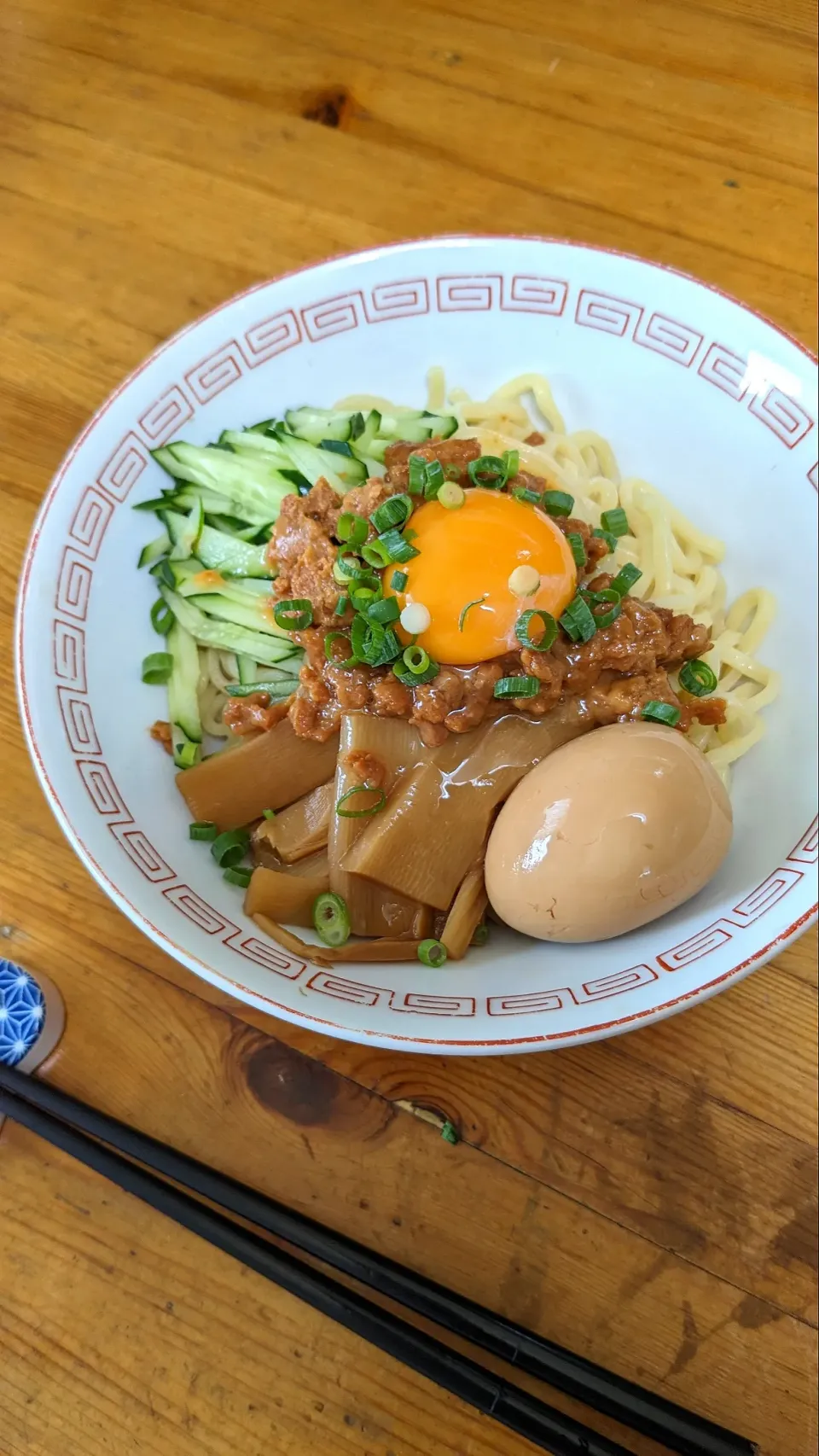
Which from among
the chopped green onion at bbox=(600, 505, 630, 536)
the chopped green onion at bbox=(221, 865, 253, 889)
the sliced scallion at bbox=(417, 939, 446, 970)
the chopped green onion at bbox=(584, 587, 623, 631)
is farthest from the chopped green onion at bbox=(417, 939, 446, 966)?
the chopped green onion at bbox=(600, 505, 630, 536)

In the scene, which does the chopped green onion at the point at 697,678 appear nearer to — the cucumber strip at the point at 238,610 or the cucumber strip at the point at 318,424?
the cucumber strip at the point at 238,610

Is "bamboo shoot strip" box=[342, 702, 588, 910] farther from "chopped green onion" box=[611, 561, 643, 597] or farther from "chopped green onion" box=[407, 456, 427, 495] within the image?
"chopped green onion" box=[407, 456, 427, 495]

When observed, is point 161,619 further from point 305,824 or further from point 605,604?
point 605,604

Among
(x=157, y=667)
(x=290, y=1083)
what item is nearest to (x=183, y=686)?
(x=157, y=667)

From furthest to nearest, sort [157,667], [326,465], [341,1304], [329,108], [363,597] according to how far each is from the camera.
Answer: [329,108]
[326,465]
[157,667]
[363,597]
[341,1304]

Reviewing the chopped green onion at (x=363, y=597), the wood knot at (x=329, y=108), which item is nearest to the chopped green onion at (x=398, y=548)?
Answer: the chopped green onion at (x=363, y=597)

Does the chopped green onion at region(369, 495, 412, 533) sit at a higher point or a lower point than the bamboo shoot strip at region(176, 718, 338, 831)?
higher
